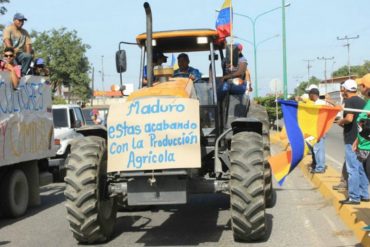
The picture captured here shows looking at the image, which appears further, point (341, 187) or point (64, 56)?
point (64, 56)

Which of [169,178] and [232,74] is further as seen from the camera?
[232,74]

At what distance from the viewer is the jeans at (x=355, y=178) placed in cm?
843

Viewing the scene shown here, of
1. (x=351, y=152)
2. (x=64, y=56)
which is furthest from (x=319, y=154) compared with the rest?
(x=64, y=56)

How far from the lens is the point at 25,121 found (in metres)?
10.1

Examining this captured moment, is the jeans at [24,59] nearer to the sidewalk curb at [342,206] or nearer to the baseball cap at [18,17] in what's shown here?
the baseball cap at [18,17]

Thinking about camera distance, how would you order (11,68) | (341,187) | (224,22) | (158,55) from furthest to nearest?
1. (341,187)
2. (11,68)
3. (158,55)
4. (224,22)

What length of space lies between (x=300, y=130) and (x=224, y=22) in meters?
2.82

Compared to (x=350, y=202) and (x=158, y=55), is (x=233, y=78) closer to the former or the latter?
(x=158, y=55)

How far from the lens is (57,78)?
5875 cm

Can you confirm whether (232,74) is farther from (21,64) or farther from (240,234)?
(21,64)

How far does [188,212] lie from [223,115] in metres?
1.77

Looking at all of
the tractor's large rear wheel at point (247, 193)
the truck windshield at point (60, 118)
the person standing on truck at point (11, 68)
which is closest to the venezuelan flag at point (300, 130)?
the tractor's large rear wheel at point (247, 193)

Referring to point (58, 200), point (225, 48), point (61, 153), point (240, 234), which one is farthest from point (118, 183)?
point (61, 153)

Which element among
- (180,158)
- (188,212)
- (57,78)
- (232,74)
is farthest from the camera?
(57,78)
